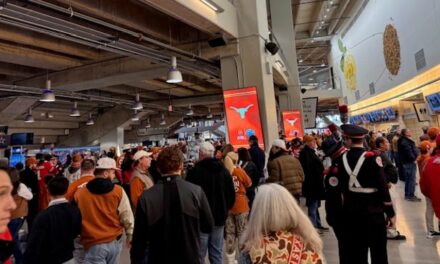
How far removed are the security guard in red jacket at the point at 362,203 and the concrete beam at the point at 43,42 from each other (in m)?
6.78

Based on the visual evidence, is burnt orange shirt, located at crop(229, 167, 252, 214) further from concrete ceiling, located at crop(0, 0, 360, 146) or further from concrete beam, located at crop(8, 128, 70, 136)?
concrete beam, located at crop(8, 128, 70, 136)

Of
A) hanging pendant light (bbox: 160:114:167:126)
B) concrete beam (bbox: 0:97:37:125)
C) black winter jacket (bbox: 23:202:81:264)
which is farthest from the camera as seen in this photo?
hanging pendant light (bbox: 160:114:167:126)

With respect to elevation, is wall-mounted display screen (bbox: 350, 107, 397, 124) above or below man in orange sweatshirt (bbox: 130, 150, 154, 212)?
above

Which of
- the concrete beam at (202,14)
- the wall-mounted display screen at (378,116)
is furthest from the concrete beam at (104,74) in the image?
the wall-mounted display screen at (378,116)

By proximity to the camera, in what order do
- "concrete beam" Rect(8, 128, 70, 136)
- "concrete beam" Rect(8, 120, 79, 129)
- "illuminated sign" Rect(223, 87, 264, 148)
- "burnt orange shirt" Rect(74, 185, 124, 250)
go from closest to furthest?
"burnt orange shirt" Rect(74, 185, 124, 250) < "illuminated sign" Rect(223, 87, 264, 148) < "concrete beam" Rect(8, 120, 79, 129) < "concrete beam" Rect(8, 128, 70, 136)

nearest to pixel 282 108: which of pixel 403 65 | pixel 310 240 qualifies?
pixel 403 65

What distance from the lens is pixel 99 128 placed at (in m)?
20.2

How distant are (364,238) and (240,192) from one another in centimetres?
151

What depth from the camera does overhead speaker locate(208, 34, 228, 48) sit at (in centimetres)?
713

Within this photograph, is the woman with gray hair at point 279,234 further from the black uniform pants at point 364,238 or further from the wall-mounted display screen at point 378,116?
the wall-mounted display screen at point 378,116

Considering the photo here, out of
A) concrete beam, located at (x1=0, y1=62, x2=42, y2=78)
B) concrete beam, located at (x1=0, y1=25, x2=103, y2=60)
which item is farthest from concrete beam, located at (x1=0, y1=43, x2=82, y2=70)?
concrete beam, located at (x1=0, y1=62, x2=42, y2=78)

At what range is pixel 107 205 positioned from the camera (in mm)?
2752

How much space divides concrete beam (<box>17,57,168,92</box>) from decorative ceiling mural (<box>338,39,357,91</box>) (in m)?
16.0

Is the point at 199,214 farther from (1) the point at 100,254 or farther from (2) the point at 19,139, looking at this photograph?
(2) the point at 19,139
